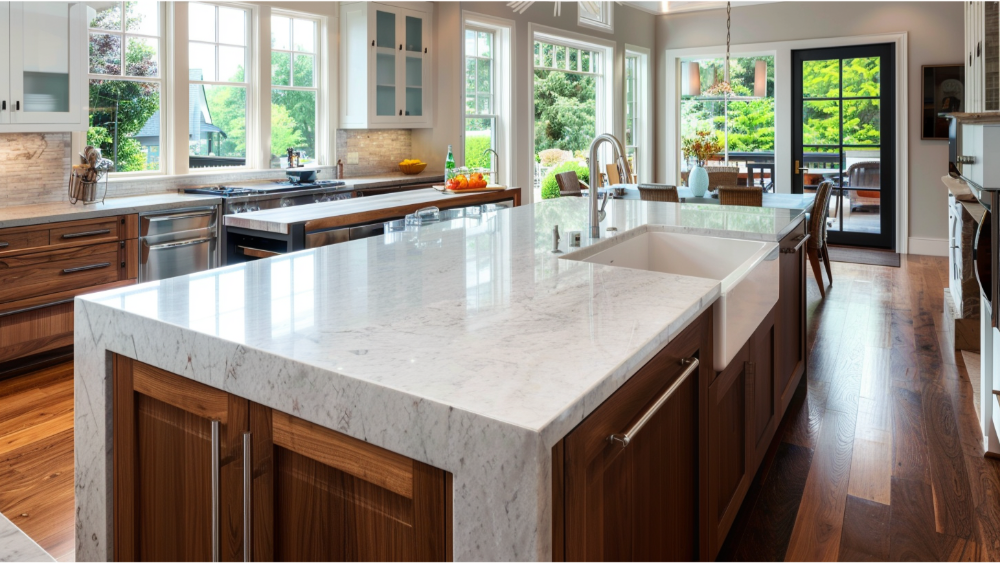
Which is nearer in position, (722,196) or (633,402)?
(633,402)

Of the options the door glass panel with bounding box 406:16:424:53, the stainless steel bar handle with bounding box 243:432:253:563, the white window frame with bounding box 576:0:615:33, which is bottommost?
the stainless steel bar handle with bounding box 243:432:253:563

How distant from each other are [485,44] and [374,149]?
62.0 inches

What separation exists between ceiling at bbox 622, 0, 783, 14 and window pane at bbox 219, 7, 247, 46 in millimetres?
4694

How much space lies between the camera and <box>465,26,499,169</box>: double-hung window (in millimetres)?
7004

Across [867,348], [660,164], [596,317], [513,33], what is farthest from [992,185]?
[660,164]

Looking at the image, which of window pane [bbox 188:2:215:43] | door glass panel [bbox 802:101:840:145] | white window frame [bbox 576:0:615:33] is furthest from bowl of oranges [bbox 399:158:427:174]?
door glass panel [bbox 802:101:840:145]

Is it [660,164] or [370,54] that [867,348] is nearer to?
[370,54]

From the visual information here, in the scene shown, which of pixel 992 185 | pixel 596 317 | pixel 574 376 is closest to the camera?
pixel 574 376

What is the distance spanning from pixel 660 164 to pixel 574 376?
28.4 ft

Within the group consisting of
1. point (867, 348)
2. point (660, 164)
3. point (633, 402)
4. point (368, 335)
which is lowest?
point (867, 348)

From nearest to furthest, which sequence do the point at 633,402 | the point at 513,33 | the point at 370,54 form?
1. the point at 633,402
2. the point at 370,54
3. the point at 513,33

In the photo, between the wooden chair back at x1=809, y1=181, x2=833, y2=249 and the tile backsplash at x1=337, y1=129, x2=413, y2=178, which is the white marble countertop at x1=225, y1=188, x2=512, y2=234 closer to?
the tile backsplash at x1=337, y1=129, x2=413, y2=178

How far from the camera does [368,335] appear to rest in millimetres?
1386

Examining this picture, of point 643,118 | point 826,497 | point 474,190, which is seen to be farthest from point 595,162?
point 643,118
